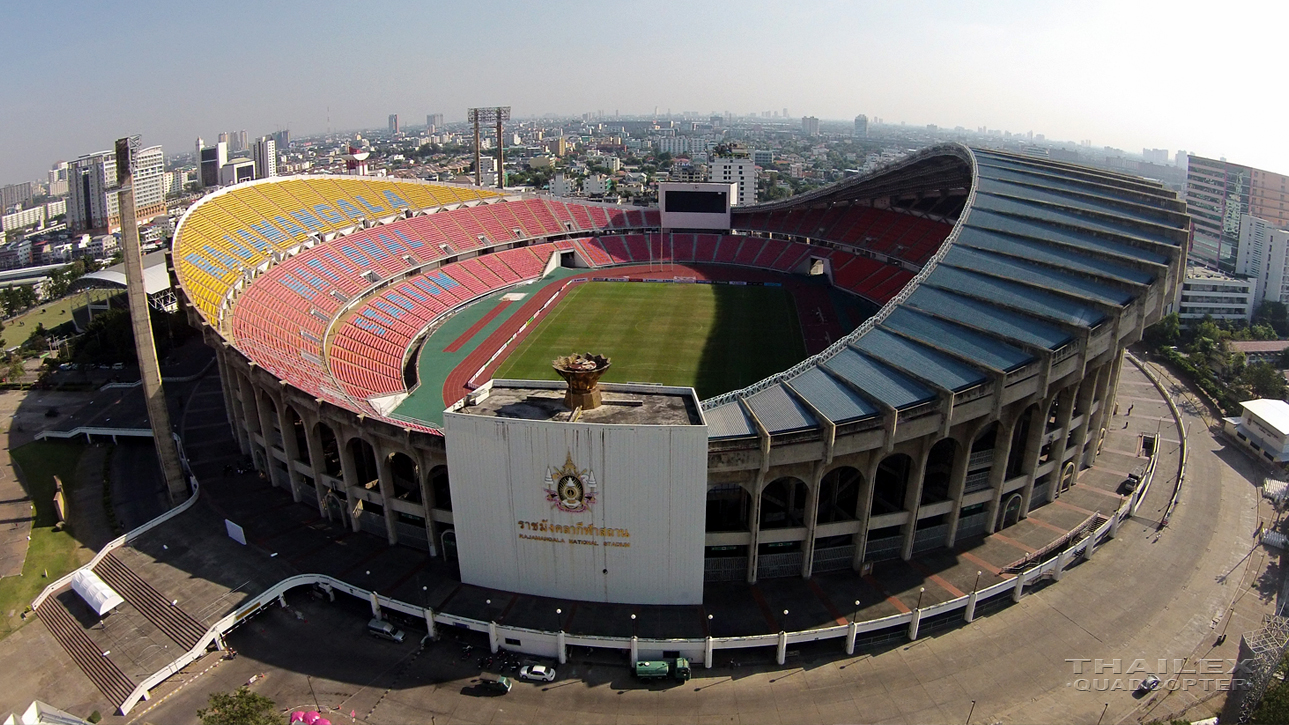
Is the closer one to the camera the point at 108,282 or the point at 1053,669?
the point at 1053,669

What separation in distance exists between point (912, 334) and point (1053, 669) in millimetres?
17185

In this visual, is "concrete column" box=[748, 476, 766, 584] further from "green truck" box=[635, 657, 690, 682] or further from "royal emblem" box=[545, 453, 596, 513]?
"royal emblem" box=[545, 453, 596, 513]

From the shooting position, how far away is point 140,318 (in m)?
42.5

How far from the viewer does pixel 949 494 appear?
120 ft

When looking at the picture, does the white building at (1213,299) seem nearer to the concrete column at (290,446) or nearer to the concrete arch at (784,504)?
the concrete arch at (784,504)

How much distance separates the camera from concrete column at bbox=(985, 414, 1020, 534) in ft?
Answer: 118

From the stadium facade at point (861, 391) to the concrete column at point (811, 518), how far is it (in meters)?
0.15

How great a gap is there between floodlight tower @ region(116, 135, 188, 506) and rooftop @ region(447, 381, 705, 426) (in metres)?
21.6

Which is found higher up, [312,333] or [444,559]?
[312,333]

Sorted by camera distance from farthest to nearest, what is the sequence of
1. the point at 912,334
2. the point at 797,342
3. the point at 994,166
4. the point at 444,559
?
1. the point at 797,342
2. the point at 994,166
3. the point at 912,334
4. the point at 444,559

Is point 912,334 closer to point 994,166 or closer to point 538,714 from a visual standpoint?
point 538,714

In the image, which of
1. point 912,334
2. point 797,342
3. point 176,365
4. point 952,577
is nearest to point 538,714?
point 952,577

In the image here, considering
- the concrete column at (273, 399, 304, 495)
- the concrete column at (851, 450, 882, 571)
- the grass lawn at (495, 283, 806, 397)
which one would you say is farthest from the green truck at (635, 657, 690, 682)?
the grass lawn at (495, 283, 806, 397)

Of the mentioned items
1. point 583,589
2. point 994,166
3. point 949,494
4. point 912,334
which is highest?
point 994,166
